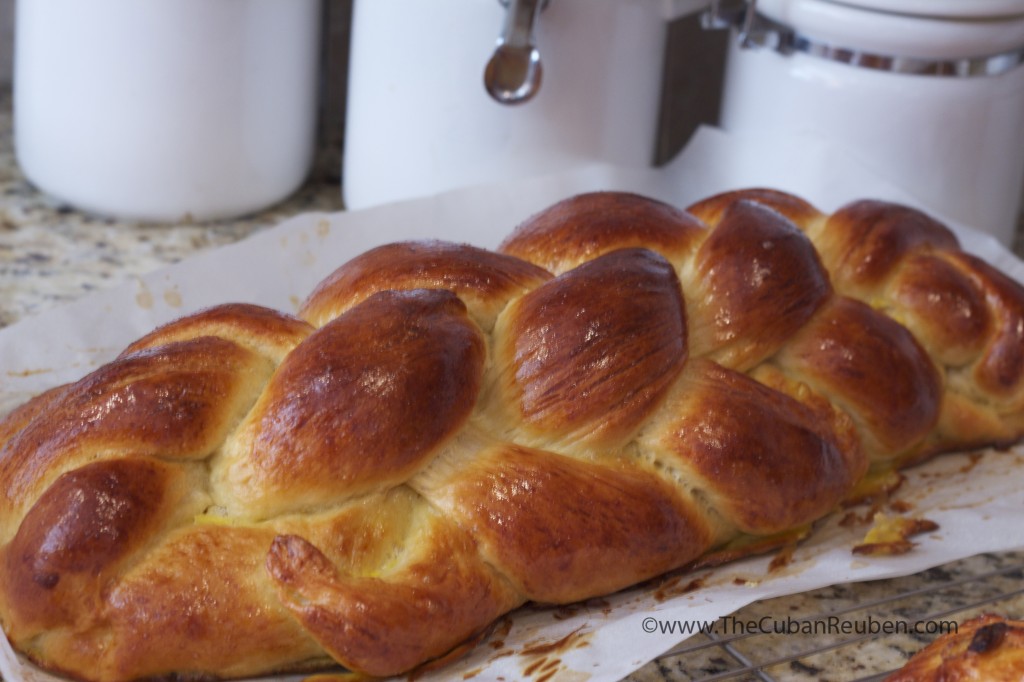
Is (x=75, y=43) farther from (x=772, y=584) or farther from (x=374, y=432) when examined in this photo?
(x=772, y=584)

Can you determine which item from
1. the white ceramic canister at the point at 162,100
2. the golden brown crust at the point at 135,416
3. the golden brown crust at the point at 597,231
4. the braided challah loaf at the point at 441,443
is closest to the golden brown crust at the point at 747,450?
the braided challah loaf at the point at 441,443

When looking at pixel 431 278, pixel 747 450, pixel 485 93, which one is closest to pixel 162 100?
pixel 485 93

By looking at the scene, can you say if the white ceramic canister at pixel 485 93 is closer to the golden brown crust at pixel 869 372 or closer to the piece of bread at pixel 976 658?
the golden brown crust at pixel 869 372

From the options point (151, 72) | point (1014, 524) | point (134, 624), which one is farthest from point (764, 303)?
point (151, 72)

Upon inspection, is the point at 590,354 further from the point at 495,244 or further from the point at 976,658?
the point at 495,244

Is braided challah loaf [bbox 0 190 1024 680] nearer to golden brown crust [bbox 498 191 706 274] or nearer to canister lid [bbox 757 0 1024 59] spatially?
golden brown crust [bbox 498 191 706 274]

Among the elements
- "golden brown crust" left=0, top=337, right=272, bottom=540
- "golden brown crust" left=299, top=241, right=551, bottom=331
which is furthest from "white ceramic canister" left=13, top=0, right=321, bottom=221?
"golden brown crust" left=0, top=337, right=272, bottom=540
